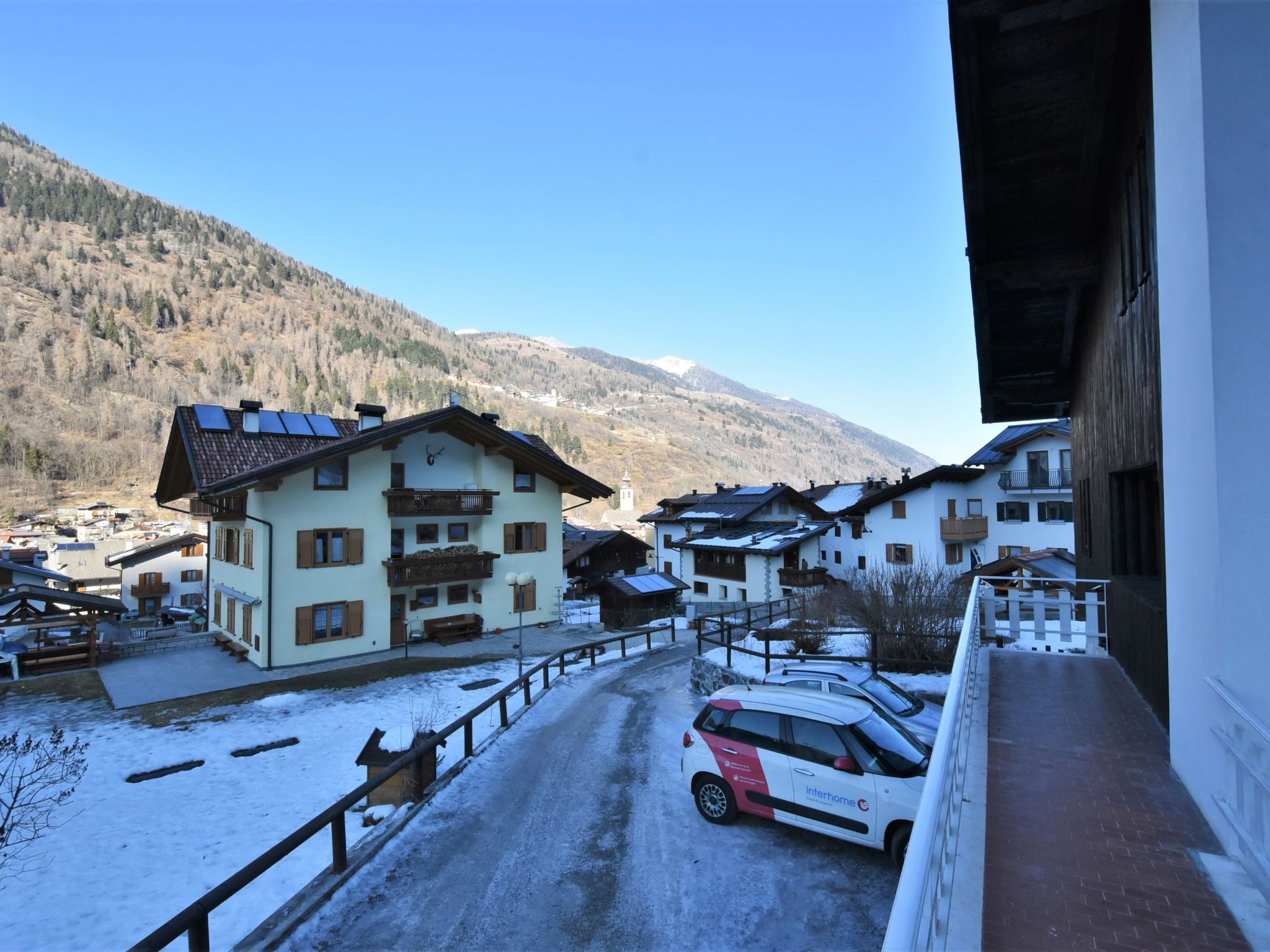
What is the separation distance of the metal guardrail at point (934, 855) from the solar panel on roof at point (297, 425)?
95.8 ft

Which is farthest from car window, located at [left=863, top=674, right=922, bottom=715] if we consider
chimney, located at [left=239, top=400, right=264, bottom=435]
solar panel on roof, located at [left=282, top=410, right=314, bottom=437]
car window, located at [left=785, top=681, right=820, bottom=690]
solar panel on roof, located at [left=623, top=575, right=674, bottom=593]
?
chimney, located at [left=239, top=400, right=264, bottom=435]

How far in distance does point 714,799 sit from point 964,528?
123 feet

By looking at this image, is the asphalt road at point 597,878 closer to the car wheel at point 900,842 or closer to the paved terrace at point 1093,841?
the car wheel at point 900,842

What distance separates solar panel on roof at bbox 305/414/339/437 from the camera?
28.9 meters

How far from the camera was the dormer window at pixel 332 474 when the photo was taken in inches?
934

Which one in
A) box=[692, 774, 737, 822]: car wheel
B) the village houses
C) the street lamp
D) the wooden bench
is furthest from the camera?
the wooden bench

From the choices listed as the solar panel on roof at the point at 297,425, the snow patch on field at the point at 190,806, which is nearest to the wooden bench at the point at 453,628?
the snow patch on field at the point at 190,806

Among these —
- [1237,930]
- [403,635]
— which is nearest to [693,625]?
[403,635]

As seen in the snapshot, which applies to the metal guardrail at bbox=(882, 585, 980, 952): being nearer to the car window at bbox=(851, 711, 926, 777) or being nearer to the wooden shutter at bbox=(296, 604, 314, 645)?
the car window at bbox=(851, 711, 926, 777)

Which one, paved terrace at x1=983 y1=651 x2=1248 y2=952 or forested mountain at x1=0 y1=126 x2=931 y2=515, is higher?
forested mountain at x1=0 y1=126 x2=931 y2=515

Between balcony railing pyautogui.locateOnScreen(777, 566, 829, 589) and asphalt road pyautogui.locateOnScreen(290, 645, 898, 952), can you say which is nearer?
→ asphalt road pyautogui.locateOnScreen(290, 645, 898, 952)

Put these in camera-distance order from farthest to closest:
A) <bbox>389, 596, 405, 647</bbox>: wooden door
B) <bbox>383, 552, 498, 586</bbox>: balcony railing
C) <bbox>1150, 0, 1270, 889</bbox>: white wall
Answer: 1. <bbox>389, 596, 405, 647</bbox>: wooden door
2. <bbox>383, 552, 498, 586</bbox>: balcony railing
3. <bbox>1150, 0, 1270, 889</bbox>: white wall

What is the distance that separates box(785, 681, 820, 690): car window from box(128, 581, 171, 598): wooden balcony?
60.6 meters

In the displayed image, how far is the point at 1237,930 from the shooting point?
327 cm
